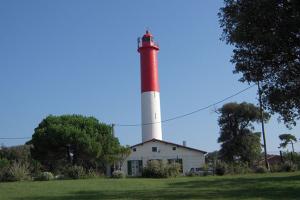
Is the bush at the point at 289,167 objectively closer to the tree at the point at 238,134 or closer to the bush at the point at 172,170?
the bush at the point at 172,170

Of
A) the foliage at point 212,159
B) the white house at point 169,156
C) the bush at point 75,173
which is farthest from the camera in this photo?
the white house at point 169,156

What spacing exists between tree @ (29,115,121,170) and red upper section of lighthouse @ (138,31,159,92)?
36.0 feet

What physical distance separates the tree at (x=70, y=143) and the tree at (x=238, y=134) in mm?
19352

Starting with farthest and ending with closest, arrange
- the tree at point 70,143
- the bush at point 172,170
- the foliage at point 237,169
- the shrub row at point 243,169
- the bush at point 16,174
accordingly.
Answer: the tree at point 70,143 < the foliage at point 237,169 < the shrub row at point 243,169 < the bush at point 172,170 < the bush at point 16,174

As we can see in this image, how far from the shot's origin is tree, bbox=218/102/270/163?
62719mm

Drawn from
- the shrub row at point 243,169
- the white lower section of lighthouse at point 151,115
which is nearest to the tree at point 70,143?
the white lower section of lighthouse at point 151,115

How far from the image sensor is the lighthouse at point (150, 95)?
58.0 meters

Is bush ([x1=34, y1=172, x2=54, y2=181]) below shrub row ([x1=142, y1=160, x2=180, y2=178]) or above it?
below

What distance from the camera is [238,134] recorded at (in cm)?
6425

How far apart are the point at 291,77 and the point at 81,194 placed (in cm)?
956

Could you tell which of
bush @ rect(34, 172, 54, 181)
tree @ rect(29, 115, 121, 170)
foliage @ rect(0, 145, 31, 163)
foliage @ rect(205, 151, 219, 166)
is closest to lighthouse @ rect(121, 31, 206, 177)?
foliage @ rect(205, 151, 219, 166)

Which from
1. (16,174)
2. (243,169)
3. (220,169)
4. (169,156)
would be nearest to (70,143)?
(16,174)

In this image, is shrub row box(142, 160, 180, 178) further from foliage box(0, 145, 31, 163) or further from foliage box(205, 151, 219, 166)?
foliage box(0, 145, 31, 163)

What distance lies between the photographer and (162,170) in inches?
1535
